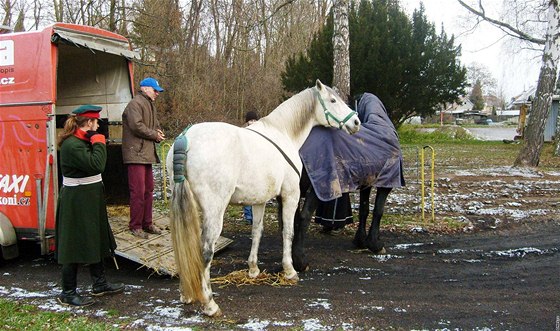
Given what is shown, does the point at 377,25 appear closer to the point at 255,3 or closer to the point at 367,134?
the point at 255,3

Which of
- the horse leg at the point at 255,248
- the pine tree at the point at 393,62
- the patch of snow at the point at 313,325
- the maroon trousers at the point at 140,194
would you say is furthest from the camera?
the pine tree at the point at 393,62

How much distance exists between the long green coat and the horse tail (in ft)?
2.60

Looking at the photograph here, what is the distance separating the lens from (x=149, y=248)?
4.97 meters

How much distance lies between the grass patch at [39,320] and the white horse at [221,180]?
2.50ft

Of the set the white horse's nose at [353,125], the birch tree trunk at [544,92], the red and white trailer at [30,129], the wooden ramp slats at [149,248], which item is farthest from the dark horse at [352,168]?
the birch tree trunk at [544,92]

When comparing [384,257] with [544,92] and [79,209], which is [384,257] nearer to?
[79,209]

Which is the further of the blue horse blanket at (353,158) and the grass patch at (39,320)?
the blue horse blanket at (353,158)

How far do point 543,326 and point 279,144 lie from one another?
2.67m

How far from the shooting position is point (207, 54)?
2252cm

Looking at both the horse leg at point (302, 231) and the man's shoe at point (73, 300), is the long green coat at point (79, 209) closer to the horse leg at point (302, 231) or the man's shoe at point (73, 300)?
the man's shoe at point (73, 300)

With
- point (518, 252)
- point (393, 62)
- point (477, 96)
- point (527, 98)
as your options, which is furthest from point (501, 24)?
point (477, 96)

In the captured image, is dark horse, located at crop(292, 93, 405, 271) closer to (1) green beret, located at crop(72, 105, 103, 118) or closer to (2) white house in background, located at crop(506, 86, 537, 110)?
(1) green beret, located at crop(72, 105, 103, 118)

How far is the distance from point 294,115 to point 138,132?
1769 millimetres

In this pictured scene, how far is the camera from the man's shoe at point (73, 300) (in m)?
3.92
